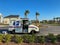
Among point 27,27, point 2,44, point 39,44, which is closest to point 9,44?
point 2,44

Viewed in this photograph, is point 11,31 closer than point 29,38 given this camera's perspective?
No

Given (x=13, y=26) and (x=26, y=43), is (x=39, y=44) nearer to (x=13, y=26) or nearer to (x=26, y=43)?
(x=26, y=43)

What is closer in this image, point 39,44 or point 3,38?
point 39,44

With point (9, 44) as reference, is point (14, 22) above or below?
above

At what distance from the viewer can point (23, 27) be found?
20.0m

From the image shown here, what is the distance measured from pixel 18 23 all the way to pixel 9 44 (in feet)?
29.9

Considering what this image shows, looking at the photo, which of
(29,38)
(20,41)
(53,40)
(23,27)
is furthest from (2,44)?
(23,27)

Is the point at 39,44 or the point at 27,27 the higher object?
the point at 27,27

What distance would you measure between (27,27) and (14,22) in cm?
198

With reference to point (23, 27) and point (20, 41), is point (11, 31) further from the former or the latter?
point (20, 41)

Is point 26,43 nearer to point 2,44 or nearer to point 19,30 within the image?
point 2,44

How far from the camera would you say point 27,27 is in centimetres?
1992

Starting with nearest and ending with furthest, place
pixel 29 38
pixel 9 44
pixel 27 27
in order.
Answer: pixel 9 44, pixel 29 38, pixel 27 27

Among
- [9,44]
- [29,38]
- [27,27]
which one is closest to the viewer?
[9,44]
